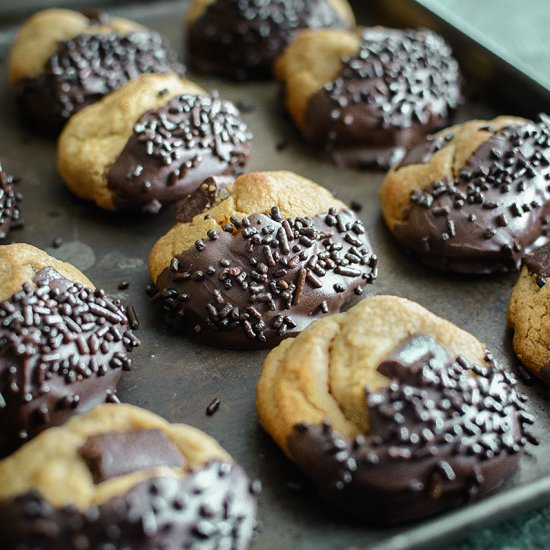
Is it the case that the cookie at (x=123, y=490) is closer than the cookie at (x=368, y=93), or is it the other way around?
the cookie at (x=123, y=490)

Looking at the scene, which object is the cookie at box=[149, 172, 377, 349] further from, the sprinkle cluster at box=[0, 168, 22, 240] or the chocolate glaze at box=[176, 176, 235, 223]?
the sprinkle cluster at box=[0, 168, 22, 240]

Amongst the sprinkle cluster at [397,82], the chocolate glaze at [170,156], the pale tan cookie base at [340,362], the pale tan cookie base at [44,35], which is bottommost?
the pale tan cookie base at [44,35]

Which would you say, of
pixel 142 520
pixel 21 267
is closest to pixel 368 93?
pixel 21 267

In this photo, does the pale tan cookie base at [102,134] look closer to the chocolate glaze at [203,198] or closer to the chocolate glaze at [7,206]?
the chocolate glaze at [7,206]

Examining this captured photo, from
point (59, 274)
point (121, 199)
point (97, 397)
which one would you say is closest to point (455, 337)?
point (97, 397)

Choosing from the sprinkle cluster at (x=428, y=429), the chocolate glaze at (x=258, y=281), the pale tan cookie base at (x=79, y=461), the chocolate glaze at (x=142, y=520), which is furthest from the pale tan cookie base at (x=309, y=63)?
the chocolate glaze at (x=142, y=520)

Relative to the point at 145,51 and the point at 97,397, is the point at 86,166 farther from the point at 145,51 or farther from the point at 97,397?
the point at 97,397
